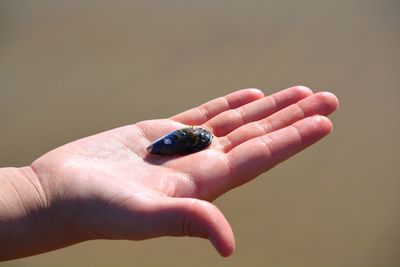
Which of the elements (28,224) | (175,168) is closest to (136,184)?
(175,168)

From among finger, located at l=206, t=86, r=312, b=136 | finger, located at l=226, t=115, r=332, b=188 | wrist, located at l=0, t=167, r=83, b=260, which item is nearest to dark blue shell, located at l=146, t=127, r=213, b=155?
finger, located at l=206, t=86, r=312, b=136

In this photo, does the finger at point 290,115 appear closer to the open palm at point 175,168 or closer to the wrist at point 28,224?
the open palm at point 175,168

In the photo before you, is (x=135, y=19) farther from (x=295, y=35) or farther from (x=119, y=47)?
(x=295, y=35)

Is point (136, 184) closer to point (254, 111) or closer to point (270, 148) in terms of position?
point (270, 148)

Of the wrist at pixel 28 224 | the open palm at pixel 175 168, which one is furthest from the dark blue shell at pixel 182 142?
the wrist at pixel 28 224

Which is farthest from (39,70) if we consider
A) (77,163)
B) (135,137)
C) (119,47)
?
(77,163)
